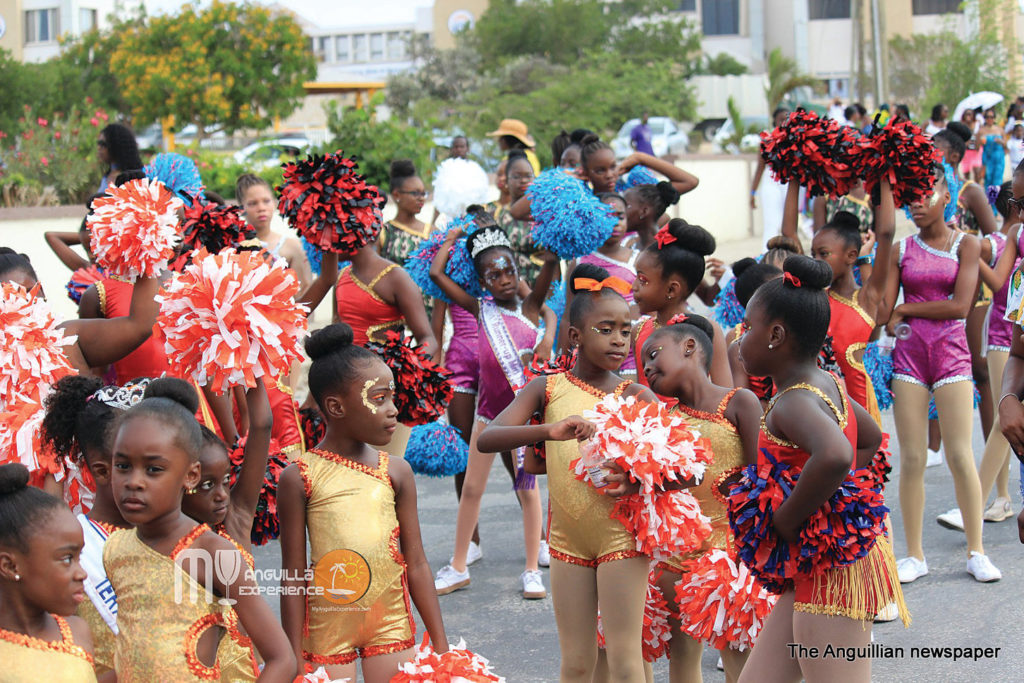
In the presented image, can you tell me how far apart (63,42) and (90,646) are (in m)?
37.7

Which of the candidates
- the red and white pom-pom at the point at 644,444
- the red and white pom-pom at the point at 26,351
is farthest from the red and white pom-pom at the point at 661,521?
the red and white pom-pom at the point at 26,351

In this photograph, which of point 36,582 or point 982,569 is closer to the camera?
point 36,582

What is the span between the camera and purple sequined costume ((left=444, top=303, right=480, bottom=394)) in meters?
6.90

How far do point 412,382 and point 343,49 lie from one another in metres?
82.0

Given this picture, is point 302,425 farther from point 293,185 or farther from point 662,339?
point 662,339

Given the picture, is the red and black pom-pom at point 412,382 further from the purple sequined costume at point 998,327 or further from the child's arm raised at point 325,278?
the purple sequined costume at point 998,327

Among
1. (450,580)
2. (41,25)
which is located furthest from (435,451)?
(41,25)

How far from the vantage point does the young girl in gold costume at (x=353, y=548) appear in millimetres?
3877

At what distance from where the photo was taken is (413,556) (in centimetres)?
398

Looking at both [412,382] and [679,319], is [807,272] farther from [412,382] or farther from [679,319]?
[412,382]

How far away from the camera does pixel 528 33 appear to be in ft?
162

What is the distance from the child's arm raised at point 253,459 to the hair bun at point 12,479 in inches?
31.2

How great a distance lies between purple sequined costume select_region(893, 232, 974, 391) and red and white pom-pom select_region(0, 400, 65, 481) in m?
4.43

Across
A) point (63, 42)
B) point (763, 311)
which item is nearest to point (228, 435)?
point (763, 311)
